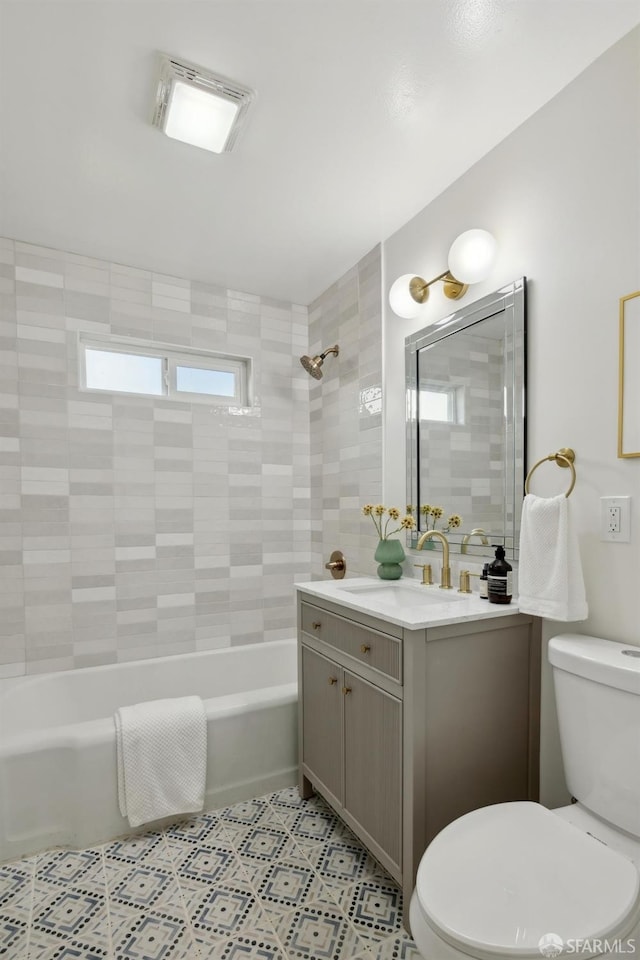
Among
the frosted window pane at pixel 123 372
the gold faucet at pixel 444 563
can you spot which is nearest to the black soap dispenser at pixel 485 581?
the gold faucet at pixel 444 563

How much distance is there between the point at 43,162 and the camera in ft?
6.05

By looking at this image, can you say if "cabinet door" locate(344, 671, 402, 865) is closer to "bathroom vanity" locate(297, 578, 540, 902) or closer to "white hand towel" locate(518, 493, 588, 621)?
"bathroom vanity" locate(297, 578, 540, 902)

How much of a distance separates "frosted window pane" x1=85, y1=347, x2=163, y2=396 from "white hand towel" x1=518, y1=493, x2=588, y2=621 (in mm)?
2088

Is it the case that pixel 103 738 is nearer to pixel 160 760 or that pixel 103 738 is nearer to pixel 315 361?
pixel 160 760

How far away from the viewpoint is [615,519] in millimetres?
1367

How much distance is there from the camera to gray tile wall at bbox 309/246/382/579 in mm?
2508

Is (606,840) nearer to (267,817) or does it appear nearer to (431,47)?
(267,817)

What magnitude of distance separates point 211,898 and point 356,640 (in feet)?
2.91

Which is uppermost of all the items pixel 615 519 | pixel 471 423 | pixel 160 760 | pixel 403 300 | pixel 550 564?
pixel 403 300

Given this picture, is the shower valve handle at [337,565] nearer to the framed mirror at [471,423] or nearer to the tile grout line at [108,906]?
the framed mirror at [471,423]

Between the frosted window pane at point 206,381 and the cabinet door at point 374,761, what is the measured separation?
1847 millimetres

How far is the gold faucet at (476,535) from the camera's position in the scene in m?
1.85

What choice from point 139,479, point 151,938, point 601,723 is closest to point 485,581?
point 601,723

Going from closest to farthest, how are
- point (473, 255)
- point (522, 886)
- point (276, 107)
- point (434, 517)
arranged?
point (522, 886), point (276, 107), point (473, 255), point (434, 517)
